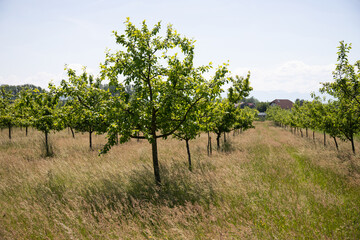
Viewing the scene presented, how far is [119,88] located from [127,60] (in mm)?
1090

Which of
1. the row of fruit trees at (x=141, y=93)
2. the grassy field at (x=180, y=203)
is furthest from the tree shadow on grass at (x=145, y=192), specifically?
the row of fruit trees at (x=141, y=93)

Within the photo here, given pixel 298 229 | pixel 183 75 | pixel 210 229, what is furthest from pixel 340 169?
pixel 183 75

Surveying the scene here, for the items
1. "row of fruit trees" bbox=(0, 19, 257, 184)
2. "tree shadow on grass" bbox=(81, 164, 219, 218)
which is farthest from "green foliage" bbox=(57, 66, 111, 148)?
"tree shadow on grass" bbox=(81, 164, 219, 218)

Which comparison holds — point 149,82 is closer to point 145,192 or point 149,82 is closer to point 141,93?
point 141,93

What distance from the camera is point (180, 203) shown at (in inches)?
226

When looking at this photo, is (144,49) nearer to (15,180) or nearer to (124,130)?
(124,130)

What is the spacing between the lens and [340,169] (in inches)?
328

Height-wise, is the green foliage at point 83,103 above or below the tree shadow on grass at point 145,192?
above

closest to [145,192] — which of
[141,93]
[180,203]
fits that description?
[180,203]

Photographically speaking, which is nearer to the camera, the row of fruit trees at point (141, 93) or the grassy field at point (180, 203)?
the grassy field at point (180, 203)

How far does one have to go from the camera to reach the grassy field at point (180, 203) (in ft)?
13.9

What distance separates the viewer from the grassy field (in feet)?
13.9

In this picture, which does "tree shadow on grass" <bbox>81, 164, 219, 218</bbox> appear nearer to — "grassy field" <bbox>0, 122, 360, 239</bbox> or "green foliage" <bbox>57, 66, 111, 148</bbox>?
"grassy field" <bbox>0, 122, 360, 239</bbox>

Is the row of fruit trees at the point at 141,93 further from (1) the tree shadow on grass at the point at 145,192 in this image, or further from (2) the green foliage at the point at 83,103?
(1) the tree shadow on grass at the point at 145,192
